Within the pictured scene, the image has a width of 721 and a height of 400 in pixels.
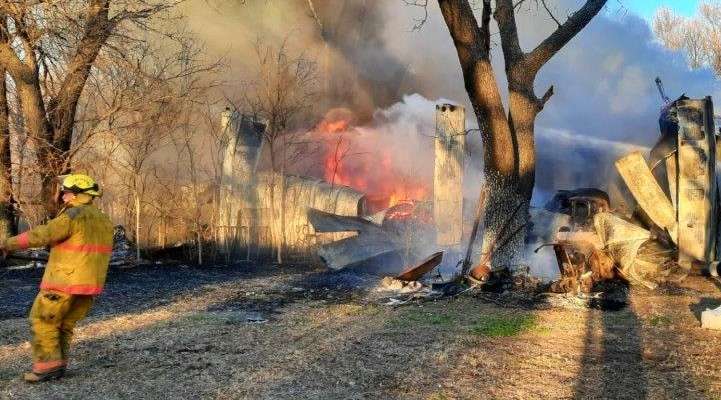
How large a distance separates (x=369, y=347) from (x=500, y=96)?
5.24 meters

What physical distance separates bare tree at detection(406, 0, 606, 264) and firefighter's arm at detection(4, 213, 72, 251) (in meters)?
6.61

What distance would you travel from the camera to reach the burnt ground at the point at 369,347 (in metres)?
5.02

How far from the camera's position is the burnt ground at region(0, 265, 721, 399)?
502 centimetres

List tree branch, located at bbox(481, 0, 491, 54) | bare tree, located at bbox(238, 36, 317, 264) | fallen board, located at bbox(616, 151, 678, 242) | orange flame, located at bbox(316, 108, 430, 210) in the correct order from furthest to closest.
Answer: orange flame, located at bbox(316, 108, 430, 210) → bare tree, located at bbox(238, 36, 317, 264) → fallen board, located at bbox(616, 151, 678, 242) → tree branch, located at bbox(481, 0, 491, 54)

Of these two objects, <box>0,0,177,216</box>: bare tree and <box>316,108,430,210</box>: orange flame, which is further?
<box>316,108,430,210</box>: orange flame

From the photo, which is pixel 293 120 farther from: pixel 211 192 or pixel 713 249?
pixel 713 249

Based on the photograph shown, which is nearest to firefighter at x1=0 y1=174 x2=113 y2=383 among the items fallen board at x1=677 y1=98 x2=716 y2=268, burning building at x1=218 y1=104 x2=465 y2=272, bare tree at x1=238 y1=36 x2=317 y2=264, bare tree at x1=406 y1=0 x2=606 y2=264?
bare tree at x1=406 y1=0 x2=606 y2=264

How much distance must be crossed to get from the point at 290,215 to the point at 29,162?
5516mm

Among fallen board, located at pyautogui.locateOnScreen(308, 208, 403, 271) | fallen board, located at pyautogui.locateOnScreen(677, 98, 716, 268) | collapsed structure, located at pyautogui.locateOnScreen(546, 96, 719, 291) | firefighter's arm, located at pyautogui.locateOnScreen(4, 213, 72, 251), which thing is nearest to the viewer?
firefighter's arm, located at pyautogui.locateOnScreen(4, 213, 72, 251)

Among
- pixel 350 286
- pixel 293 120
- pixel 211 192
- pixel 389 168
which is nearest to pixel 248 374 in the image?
pixel 350 286

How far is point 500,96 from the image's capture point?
1004 cm

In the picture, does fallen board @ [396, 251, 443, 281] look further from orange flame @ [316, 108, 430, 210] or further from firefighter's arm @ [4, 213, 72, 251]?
orange flame @ [316, 108, 430, 210]

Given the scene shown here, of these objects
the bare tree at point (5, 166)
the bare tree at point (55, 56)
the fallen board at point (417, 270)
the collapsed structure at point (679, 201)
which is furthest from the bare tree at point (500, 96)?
the bare tree at point (5, 166)

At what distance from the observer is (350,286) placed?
34.0 feet
